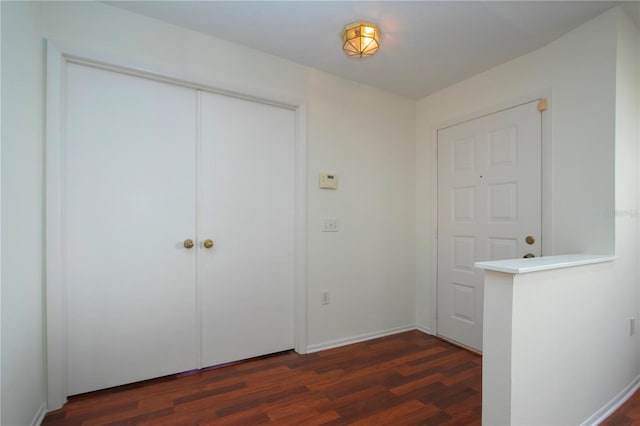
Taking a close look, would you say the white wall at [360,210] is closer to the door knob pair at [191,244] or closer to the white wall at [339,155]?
the white wall at [339,155]

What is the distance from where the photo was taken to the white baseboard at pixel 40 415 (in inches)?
61.3

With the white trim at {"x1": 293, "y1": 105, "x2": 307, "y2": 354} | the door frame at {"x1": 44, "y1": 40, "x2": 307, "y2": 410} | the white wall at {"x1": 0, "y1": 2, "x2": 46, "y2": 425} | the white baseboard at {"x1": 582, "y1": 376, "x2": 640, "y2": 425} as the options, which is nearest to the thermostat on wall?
the white trim at {"x1": 293, "y1": 105, "x2": 307, "y2": 354}

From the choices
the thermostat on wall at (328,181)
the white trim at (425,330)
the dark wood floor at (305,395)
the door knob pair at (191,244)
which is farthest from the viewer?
the white trim at (425,330)

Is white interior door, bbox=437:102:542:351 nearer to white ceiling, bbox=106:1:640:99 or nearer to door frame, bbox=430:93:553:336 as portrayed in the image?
door frame, bbox=430:93:553:336

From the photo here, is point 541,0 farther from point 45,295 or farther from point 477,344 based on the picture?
point 45,295

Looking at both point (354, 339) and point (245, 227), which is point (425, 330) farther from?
point (245, 227)

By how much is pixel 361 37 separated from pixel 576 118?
1525 millimetres

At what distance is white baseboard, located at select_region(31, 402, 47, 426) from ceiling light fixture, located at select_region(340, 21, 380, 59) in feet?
9.11

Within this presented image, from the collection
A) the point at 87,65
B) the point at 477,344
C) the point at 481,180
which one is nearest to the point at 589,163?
the point at 481,180

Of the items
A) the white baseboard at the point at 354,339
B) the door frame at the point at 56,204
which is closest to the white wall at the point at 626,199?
the white baseboard at the point at 354,339

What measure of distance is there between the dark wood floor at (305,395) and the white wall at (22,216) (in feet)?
1.16

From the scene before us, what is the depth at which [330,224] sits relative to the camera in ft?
8.65

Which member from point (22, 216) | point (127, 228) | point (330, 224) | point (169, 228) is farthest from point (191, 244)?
point (330, 224)

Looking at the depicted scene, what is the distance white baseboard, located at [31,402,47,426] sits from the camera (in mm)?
1556
